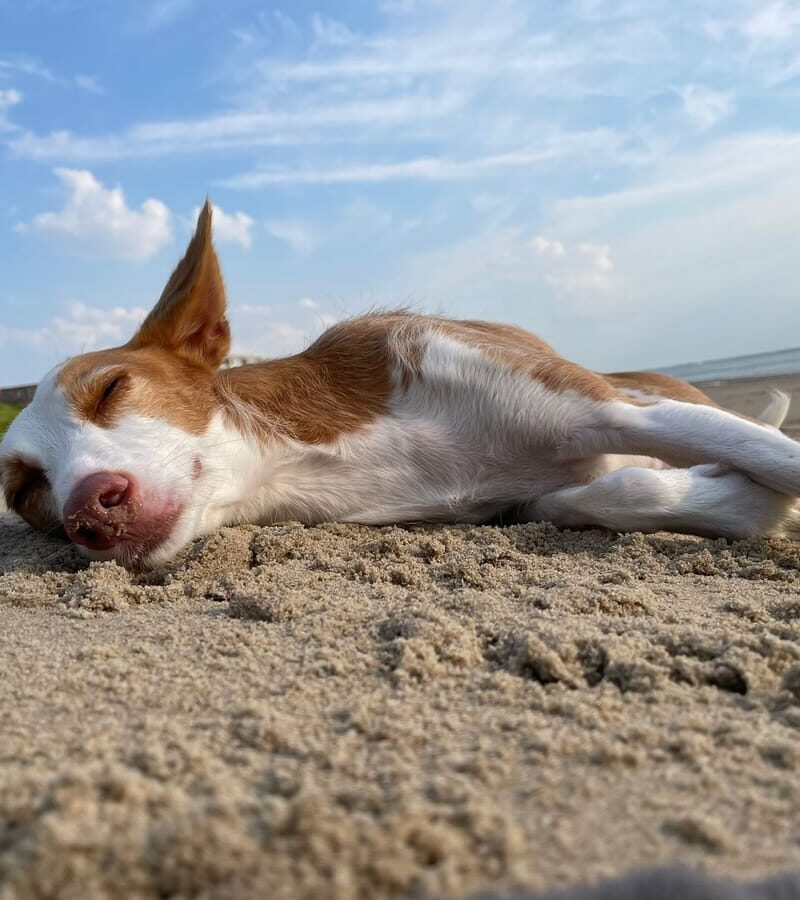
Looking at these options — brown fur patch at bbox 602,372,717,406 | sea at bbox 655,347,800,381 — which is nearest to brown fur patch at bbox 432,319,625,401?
brown fur patch at bbox 602,372,717,406

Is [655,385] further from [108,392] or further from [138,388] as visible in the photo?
[108,392]

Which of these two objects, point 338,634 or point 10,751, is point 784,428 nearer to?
point 338,634

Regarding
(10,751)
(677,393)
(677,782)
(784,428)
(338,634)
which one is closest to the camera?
(677,782)

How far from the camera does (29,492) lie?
3340mm

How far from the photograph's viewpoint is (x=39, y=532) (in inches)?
143

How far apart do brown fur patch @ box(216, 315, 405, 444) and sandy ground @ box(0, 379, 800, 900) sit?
42.5 inches

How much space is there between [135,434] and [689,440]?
223 cm

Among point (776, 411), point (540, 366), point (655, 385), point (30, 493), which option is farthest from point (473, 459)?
point (776, 411)

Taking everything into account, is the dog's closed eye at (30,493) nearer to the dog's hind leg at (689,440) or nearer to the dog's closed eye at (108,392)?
the dog's closed eye at (108,392)

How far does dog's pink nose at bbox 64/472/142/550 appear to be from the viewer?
261cm

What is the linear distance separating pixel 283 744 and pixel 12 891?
0.46 m

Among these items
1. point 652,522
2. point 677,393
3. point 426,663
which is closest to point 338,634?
point 426,663

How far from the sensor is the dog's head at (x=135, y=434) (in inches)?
106

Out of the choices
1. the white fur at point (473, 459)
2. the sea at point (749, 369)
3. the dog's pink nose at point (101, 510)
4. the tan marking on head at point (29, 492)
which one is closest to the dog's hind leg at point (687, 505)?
the white fur at point (473, 459)
